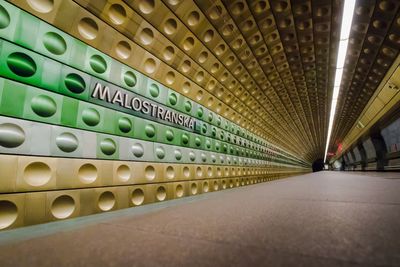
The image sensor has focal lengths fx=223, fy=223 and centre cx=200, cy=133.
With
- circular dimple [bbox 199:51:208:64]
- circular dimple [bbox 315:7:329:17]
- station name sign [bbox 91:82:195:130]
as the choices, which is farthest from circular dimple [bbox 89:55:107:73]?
circular dimple [bbox 315:7:329:17]

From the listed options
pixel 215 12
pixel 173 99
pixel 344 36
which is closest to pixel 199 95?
pixel 173 99

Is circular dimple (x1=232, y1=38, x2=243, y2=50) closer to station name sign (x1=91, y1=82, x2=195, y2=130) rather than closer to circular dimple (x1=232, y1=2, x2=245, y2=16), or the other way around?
circular dimple (x1=232, y1=2, x2=245, y2=16)

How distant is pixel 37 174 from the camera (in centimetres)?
223

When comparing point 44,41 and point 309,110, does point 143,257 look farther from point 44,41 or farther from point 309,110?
point 309,110

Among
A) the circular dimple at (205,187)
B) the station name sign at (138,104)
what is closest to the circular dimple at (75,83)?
the station name sign at (138,104)

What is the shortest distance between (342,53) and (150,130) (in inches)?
267

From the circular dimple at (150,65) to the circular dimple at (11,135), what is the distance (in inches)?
78.0

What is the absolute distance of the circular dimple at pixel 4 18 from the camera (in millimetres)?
2043

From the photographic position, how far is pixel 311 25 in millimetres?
5387

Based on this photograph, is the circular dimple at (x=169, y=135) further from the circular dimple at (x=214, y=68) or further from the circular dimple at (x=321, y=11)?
the circular dimple at (x=321, y=11)

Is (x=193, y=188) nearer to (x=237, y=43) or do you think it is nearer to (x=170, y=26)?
(x=170, y=26)

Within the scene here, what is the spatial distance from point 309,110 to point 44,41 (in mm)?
13139

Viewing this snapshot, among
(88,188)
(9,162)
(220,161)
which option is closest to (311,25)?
(220,161)

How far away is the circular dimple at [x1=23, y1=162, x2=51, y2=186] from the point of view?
2164 millimetres
